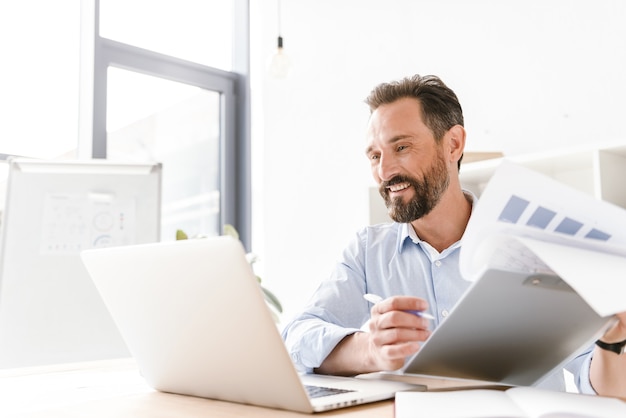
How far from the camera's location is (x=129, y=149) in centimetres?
341

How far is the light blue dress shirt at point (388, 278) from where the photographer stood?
4.80 feet

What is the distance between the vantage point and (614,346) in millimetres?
966

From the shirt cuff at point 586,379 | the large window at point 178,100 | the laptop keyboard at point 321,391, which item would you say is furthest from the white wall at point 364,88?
the laptop keyboard at point 321,391

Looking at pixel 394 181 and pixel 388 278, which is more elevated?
pixel 394 181

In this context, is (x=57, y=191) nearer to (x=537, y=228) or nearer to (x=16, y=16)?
(x=16, y=16)

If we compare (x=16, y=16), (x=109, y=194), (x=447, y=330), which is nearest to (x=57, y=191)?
(x=109, y=194)

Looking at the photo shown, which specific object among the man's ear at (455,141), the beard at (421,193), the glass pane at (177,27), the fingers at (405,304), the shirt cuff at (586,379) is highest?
the glass pane at (177,27)

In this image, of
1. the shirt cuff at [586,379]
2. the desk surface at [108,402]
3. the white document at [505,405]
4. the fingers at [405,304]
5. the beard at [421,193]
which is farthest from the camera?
the beard at [421,193]

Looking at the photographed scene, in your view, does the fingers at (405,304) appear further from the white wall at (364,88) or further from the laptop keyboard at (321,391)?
the white wall at (364,88)

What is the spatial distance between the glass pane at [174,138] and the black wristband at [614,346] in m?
2.59

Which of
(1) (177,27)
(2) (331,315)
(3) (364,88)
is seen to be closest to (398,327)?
(2) (331,315)

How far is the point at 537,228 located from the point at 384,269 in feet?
2.79

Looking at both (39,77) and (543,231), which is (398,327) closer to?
(543,231)

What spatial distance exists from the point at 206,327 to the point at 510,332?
0.42 meters
